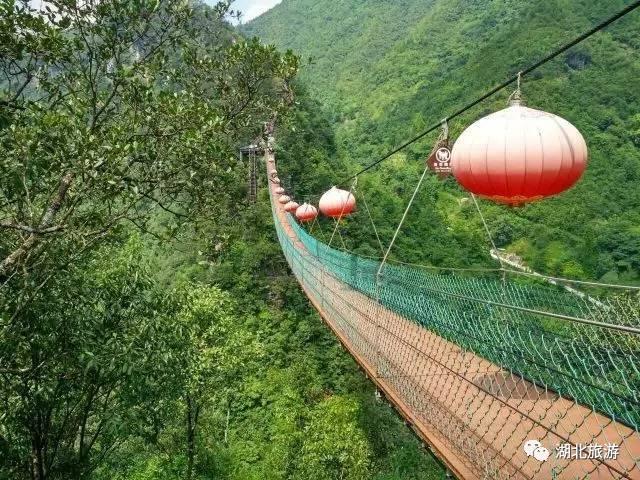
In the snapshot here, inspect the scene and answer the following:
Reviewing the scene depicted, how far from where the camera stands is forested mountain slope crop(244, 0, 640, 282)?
21.9m

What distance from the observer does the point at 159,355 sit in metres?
2.90

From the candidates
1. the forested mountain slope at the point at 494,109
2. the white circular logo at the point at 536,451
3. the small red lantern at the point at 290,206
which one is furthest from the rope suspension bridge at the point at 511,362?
the forested mountain slope at the point at 494,109

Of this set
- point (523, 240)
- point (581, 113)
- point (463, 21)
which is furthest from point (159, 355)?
point (463, 21)

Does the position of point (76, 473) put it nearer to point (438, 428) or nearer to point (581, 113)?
point (438, 428)

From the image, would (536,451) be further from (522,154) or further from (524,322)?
(522,154)

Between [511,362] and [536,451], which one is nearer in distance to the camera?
[536,451]

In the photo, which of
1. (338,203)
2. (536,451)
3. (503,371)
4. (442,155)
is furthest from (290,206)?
(536,451)

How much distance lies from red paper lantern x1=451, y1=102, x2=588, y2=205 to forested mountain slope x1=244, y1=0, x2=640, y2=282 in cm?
1366

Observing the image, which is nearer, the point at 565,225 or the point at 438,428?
the point at 438,428

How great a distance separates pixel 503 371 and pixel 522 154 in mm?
1173

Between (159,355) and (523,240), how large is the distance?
2450 cm

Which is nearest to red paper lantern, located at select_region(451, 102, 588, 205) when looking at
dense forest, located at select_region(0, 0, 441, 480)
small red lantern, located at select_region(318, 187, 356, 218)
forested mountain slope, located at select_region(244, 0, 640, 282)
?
dense forest, located at select_region(0, 0, 441, 480)

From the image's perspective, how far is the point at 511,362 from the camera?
2.49m

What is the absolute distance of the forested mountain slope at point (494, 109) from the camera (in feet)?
71.8
